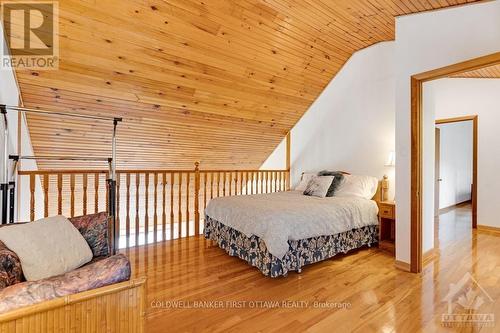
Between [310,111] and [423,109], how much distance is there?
7.45 ft

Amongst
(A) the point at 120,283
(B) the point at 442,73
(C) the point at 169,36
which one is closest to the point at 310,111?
(B) the point at 442,73

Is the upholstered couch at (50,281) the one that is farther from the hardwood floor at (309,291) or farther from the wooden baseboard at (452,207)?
the wooden baseboard at (452,207)

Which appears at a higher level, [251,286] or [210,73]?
[210,73]

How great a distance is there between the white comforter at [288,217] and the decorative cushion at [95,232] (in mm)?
1271

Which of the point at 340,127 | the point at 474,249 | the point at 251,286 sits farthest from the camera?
the point at 340,127

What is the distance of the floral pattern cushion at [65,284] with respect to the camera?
868mm

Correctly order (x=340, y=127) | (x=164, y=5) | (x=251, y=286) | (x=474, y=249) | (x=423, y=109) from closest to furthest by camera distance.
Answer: (x=251, y=286)
(x=164, y=5)
(x=423, y=109)
(x=474, y=249)
(x=340, y=127)

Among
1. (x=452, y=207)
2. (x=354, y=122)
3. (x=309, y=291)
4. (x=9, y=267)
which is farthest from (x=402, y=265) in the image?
(x=452, y=207)

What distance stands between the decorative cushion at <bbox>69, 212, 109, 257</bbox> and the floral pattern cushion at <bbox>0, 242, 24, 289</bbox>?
0.53 m

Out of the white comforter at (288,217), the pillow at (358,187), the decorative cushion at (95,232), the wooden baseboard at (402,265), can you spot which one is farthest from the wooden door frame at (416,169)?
the decorative cushion at (95,232)

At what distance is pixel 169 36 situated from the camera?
2.78m

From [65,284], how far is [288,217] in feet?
6.07

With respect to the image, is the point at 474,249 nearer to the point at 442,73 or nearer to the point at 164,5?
the point at 442,73

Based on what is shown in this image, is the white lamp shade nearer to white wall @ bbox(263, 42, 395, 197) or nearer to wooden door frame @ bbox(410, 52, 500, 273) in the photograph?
white wall @ bbox(263, 42, 395, 197)
